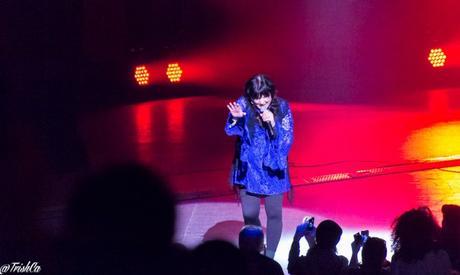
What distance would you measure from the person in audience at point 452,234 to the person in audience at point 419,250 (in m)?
0.38

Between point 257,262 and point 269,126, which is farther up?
point 269,126

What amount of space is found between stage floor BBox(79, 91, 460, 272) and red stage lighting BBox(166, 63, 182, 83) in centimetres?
240

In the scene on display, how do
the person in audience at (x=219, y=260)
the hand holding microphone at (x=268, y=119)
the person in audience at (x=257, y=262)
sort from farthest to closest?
the hand holding microphone at (x=268, y=119) → the person in audience at (x=257, y=262) → the person in audience at (x=219, y=260)

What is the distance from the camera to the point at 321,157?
9.68 metres

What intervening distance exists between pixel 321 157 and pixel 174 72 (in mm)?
8917

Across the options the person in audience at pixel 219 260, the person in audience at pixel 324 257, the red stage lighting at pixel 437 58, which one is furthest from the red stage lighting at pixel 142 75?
the person in audience at pixel 219 260

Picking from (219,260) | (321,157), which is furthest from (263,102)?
(321,157)

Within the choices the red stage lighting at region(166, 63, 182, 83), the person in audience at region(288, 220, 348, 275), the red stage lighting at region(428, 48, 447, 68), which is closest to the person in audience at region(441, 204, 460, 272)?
the person in audience at region(288, 220, 348, 275)

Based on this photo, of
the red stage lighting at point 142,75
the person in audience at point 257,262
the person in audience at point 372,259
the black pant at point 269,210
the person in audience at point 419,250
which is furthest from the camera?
the red stage lighting at point 142,75

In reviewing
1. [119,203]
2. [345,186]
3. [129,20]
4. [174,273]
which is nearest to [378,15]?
[129,20]

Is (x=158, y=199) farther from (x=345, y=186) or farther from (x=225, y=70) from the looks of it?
(x=225, y=70)

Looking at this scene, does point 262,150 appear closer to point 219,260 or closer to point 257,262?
point 257,262

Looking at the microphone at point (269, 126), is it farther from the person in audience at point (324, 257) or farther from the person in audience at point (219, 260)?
the person in audience at point (219, 260)

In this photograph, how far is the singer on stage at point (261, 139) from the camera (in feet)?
16.2
